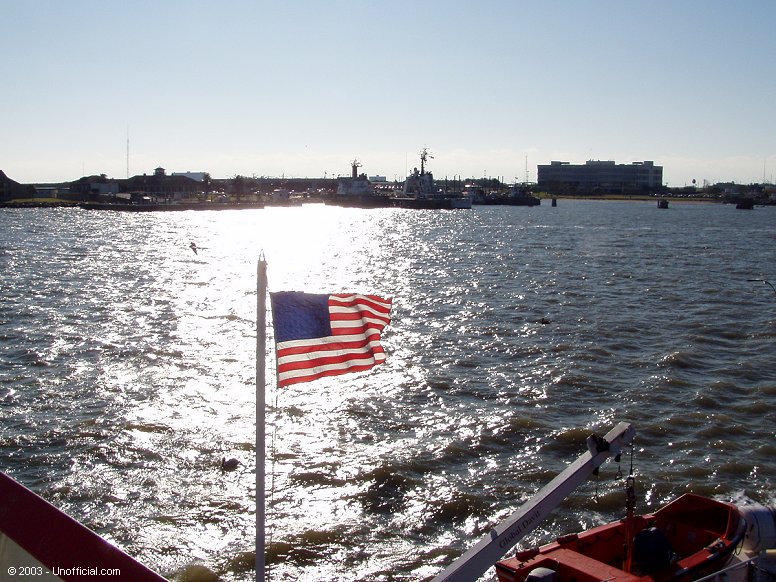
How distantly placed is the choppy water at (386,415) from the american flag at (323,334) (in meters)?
1.56

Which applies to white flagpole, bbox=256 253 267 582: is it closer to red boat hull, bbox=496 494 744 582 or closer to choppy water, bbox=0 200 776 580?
choppy water, bbox=0 200 776 580

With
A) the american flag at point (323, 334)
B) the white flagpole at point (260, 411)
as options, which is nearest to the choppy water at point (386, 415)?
the white flagpole at point (260, 411)

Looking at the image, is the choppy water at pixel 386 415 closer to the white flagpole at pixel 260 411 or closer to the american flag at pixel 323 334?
the white flagpole at pixel 260 411

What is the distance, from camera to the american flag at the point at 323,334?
790 centimetres

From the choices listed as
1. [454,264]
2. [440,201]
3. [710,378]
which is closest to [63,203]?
[440,201]

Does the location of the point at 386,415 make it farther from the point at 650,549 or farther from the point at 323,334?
the point at 323,334

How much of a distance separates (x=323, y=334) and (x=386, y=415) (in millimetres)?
12843

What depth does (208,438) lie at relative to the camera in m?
18.5

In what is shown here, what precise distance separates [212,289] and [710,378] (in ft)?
100

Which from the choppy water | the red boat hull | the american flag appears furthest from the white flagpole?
the red boat hull

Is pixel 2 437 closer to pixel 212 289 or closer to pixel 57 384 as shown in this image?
pixel 57 384

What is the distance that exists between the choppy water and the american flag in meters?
1.56

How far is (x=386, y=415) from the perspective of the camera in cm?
2064

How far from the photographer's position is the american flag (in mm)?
7902
